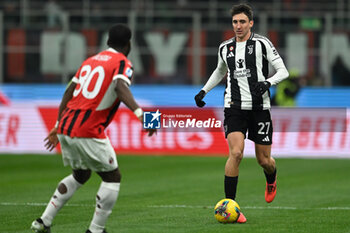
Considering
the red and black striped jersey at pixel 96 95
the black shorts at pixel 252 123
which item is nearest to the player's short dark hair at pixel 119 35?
the red and black striped jersey at pixel 96 95

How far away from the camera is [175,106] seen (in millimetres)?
14570

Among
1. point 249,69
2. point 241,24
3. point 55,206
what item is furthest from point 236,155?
point 55,206

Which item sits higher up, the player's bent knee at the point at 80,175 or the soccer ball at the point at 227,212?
the player's bent knee at the point at 80,175

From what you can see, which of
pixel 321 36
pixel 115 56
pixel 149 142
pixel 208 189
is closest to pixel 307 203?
pixel 208 189

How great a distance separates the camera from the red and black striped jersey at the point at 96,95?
725 cm

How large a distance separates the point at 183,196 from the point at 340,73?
16.6 metres

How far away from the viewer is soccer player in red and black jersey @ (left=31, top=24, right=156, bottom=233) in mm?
7238

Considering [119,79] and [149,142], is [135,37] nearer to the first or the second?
[149,142]

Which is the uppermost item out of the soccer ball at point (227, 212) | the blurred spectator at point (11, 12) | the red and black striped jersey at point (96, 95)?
the red and black striped jersey at point (96, 95)

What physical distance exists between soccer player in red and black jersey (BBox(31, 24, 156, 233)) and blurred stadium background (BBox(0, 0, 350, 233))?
1181mm

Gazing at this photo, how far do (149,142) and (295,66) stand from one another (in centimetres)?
886

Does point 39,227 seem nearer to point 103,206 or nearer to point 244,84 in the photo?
point 103,206

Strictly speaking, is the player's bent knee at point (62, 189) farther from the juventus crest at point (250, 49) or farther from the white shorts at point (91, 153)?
the juventus crest at point (250, 49)

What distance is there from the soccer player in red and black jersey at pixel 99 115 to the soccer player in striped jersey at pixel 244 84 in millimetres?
2117
